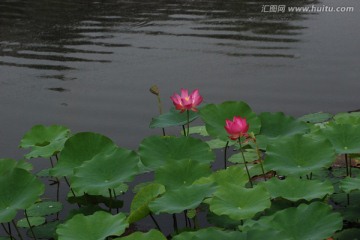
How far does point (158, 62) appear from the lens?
3396 millimetres

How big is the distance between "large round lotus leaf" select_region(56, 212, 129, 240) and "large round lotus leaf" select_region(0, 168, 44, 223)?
0.58 ft

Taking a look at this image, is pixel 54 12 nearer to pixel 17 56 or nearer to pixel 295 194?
pixel 17 56

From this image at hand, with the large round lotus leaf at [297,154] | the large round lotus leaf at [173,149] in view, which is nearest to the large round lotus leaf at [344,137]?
the large round lotus leaf at [297,154]

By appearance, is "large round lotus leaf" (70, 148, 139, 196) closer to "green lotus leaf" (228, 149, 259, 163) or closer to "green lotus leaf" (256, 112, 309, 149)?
"green lotus leaf" (256, 112, 309, 149)

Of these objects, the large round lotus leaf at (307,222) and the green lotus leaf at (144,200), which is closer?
the large round lotus leaf at (307,222)

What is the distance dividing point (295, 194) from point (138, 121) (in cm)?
122

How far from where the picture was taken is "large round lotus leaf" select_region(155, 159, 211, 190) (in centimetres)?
162

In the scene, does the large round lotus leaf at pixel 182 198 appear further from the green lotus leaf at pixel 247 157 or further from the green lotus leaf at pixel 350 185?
the green lotus leaf at pixel 247 157

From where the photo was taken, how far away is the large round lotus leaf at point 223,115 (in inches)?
72.2

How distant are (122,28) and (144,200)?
262 cm

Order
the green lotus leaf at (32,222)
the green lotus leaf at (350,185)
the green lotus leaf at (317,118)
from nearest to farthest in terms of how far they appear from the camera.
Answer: the green lotus leaf at (350,185) < the green lotus leaf at (32,222) < the green lotus leaf at (317,118)

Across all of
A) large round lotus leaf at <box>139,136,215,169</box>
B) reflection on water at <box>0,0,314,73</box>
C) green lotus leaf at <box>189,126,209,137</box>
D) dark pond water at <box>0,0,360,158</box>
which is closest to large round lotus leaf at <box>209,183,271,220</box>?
large round lotus leaf at <box>139,136,215,169</box>

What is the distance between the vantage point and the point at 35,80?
3254mm

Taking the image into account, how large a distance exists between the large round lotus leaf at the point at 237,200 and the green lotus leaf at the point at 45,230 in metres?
0.51
